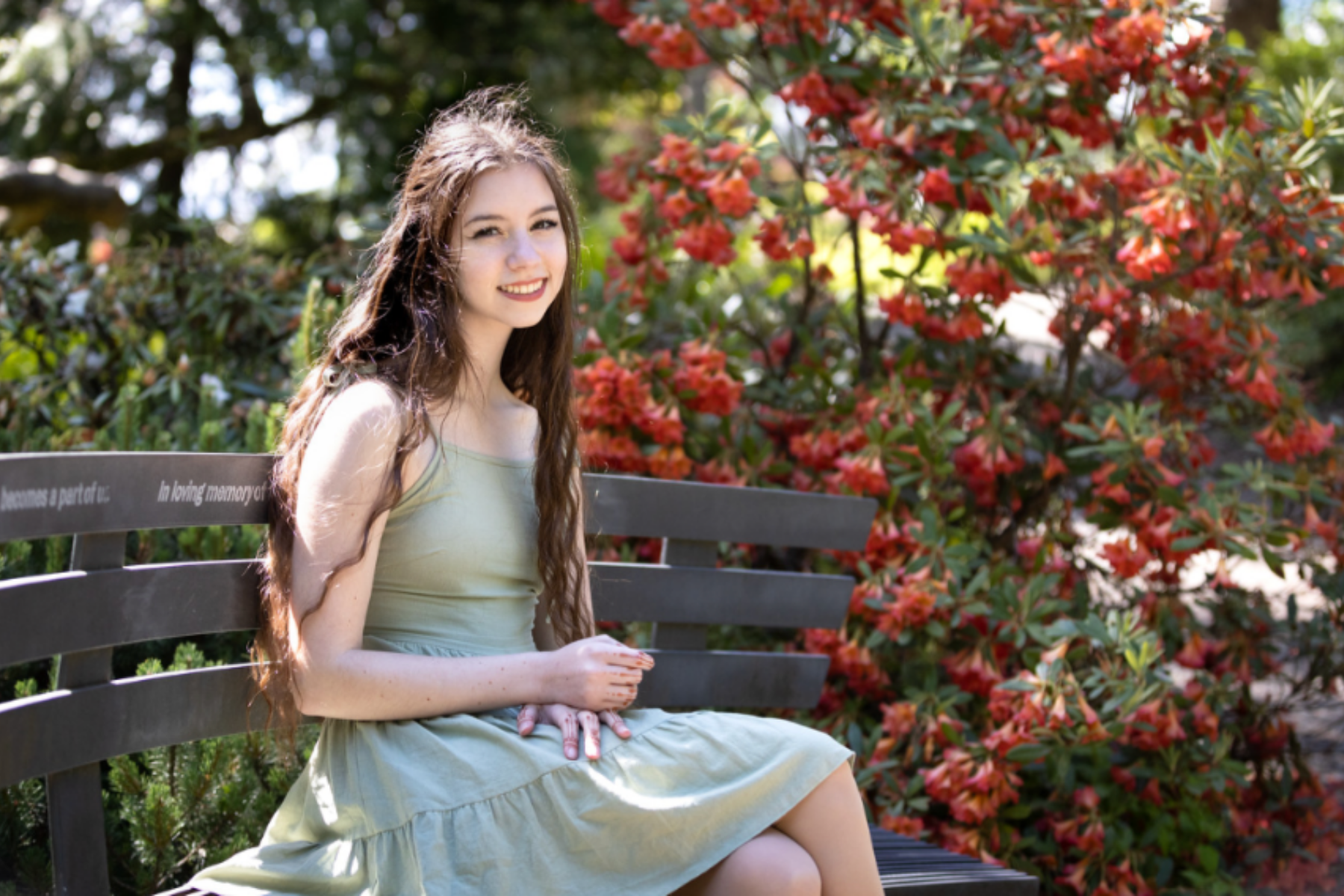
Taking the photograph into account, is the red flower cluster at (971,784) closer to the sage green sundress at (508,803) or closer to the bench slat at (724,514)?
the bench slat at (724,514)

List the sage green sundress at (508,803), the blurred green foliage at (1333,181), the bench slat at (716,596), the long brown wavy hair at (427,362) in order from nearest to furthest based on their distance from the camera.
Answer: the sage green sundress at (508,803)
the long brown wavy hair at (427,362)
the bench slat at (716,596)
the blurred green foliage at (1333,181)

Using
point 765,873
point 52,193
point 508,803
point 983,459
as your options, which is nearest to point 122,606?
point 508,803

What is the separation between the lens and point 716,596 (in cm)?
269

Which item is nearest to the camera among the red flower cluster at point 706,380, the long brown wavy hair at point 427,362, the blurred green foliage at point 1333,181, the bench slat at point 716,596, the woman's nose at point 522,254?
the long brown wavy hair at point 427,362

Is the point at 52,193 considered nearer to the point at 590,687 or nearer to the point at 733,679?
the point at 733,679

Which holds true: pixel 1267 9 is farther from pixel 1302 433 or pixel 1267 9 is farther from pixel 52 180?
pixel 52 180

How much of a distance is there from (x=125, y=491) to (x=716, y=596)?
1258 millimetres

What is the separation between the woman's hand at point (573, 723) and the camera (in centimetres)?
182

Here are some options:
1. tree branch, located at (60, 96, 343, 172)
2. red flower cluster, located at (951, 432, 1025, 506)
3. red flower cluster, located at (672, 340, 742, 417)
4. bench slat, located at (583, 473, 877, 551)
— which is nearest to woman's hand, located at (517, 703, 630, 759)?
bench slat, located at (583, 473, 877, 551)

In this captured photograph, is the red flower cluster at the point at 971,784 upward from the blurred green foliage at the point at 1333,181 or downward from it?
downward

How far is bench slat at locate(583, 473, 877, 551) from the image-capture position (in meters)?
2.56

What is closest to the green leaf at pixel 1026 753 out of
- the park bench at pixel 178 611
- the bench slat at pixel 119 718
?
the park bench at pixel 178 611

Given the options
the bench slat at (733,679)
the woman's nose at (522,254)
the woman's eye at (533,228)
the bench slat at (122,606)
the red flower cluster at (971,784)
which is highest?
the woman's eye at (533,228)

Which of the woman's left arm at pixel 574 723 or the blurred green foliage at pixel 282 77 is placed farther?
the blurred green foliage at pixel 282 77
